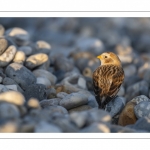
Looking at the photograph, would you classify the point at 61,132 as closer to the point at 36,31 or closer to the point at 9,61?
the point at 9,61

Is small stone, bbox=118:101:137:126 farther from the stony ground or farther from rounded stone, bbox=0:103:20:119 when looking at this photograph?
rounded stone, bbox=0:103:20:119

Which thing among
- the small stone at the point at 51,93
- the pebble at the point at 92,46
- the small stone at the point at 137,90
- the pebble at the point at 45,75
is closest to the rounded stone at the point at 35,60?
the pebble at the point at 45,75

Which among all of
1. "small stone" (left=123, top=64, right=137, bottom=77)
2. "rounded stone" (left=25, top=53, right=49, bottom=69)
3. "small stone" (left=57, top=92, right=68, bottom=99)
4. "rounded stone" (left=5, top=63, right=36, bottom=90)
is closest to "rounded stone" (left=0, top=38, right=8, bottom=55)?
"rounded stone" (left=5, top=63, right=36, bottom=90)

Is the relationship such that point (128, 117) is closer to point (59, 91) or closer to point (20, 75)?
point (59, 91)

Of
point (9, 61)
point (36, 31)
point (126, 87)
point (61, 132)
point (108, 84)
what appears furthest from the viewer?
point (36, 31)

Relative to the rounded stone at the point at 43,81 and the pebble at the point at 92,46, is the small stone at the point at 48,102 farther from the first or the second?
the pebble at the point at 92,46

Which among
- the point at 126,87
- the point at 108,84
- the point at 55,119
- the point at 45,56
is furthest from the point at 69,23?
the point at 55,119
